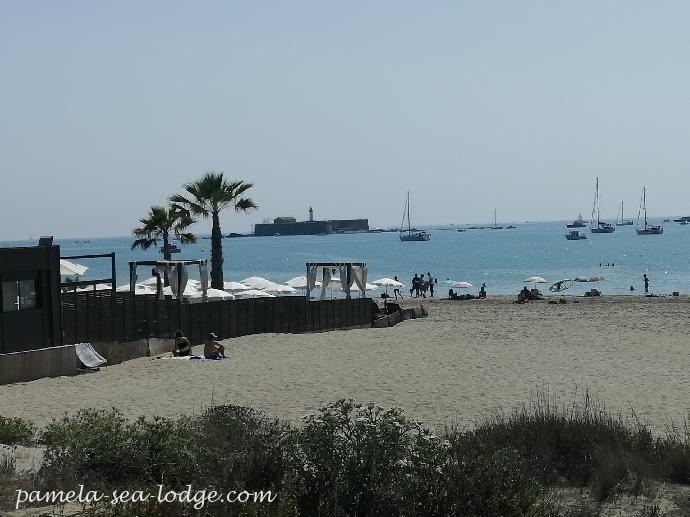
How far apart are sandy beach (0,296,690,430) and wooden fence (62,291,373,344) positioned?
1096 mm

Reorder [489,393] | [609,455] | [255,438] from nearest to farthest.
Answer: [255,438]
[609,455]
[489,393]

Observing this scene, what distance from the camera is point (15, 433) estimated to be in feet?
41.2

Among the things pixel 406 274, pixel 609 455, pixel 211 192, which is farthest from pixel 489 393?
pixel 406 274

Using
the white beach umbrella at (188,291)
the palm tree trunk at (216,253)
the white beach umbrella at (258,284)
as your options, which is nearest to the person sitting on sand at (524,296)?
the white beach umbrella at (258,284)

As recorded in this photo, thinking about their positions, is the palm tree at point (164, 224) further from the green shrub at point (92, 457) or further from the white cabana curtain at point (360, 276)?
the green shrub at point (92, 457)

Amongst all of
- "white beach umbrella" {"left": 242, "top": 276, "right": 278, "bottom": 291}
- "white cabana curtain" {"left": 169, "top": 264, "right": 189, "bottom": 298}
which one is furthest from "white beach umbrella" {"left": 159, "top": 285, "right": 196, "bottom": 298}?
"white beach umbrella" {"left": 242, "top": 276, "right": 278, "bottom": 291}

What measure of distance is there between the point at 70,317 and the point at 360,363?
697 centimetres

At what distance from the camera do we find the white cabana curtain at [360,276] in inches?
1586

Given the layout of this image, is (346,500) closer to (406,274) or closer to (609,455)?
(609,455)

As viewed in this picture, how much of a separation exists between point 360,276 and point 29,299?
19.6 m

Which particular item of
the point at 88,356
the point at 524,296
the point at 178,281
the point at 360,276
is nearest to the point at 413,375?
the point at 88,356

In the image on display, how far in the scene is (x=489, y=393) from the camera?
1916 centimetres

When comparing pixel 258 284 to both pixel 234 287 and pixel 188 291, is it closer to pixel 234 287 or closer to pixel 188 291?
pixel 234 287

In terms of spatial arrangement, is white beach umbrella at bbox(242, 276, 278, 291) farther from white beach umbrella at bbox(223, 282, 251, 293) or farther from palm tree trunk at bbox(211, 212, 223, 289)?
palm tree trunk at bbox(211, 212, 223, 289)
